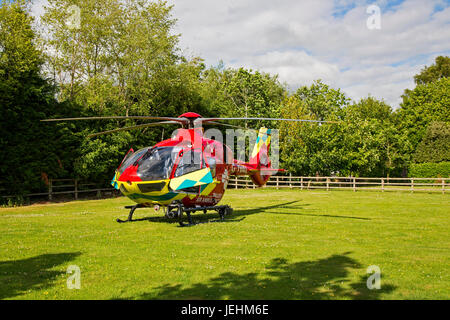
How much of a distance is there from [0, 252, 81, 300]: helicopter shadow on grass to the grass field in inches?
0.7

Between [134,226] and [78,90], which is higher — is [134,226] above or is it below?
below

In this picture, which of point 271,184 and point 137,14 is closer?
point 137,14

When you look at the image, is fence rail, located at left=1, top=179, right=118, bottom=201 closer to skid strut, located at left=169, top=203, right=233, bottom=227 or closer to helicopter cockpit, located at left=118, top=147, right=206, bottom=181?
helicopter cockpit, located at left=118, top=147, right=206, bottom=181

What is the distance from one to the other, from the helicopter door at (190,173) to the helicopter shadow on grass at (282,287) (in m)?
5.12

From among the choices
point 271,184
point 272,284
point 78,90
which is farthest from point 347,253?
point 271,184

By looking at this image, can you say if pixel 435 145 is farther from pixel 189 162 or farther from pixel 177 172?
pixel 177 172

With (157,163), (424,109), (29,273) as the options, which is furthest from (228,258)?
(424,109)

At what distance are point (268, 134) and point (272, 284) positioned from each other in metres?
11.9

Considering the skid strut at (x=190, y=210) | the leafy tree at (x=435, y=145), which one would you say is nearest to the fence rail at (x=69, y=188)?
the skid strut at (x=190, y=210)

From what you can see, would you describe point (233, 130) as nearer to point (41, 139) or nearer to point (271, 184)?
point (271, 184)

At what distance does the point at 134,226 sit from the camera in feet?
38.9

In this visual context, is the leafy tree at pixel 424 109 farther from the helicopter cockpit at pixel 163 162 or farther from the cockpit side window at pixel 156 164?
the cockpit side window at pixel 156 164
